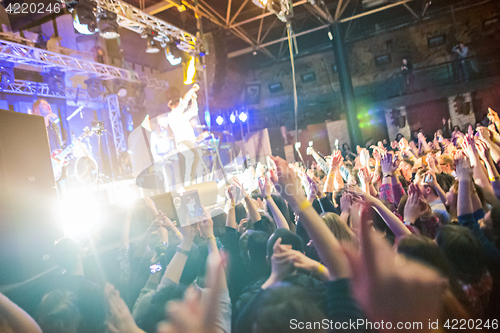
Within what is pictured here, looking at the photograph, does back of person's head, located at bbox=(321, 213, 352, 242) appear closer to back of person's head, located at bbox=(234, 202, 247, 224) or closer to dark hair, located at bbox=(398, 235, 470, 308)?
dark hair, located at bbox=(398, 235, 470, 308)

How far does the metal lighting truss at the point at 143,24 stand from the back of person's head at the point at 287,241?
4.36 metres

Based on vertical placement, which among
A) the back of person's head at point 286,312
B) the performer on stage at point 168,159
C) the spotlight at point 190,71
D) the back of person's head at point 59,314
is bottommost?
the back of person's head at point 286,312

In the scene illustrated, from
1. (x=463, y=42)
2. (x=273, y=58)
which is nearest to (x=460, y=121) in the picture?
(x=463, y=42)

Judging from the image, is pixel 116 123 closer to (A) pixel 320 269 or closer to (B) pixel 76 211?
(B) pixel 76 211

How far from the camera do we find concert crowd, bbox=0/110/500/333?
100cm

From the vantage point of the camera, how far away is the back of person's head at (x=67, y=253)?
1374mm

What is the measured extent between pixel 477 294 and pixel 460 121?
381 inches

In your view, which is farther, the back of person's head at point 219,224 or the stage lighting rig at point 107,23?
the stage lighting rig at point 107,23

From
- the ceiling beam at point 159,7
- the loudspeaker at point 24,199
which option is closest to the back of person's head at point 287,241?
the loudspeaker at point 24,199

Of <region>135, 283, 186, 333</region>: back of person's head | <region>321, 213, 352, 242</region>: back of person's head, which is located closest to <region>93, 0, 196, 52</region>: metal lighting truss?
<region>135, 283, 186, 333</region>: back of person's head

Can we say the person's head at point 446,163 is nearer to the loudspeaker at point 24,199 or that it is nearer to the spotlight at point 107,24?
the loudspeaker at point 24,199

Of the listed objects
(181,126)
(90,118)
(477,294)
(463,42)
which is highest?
(463,42)

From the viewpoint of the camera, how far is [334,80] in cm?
1017

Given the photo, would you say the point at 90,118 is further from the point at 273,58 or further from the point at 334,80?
the point at 334,80
